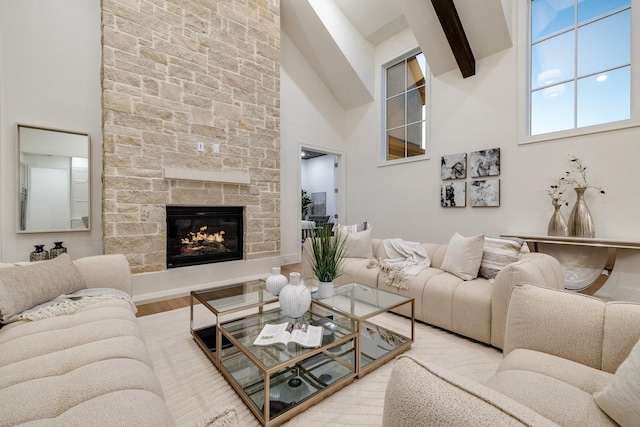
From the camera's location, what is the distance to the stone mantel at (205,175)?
3.26 meters

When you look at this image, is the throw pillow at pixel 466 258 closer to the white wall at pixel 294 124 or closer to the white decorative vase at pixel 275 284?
the white decorative vase at pixel 275 284

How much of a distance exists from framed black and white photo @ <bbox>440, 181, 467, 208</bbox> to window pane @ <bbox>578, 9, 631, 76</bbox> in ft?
5.63

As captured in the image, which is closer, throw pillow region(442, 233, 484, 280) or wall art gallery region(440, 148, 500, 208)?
throw pillow region(442, 233, 484, 280)

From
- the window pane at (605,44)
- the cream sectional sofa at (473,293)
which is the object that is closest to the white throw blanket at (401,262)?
the cream sectional sofa at (473,293)

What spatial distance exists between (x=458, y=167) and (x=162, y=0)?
4.22 m

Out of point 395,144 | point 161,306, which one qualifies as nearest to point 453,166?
point 395,144

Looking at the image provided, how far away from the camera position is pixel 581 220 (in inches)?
115

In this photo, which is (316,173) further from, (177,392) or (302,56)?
(177,392)

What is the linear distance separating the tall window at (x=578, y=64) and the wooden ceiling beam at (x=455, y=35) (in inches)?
26.9

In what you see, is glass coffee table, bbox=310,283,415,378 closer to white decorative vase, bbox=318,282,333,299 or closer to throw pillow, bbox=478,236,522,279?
white decorative vase, bbox=318,282,333,299

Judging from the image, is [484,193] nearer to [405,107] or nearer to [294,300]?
[405,107]

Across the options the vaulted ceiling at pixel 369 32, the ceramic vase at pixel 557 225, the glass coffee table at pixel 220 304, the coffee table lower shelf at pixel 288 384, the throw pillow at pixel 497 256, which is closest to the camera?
the coffee table lower shelf at pixel 288 384

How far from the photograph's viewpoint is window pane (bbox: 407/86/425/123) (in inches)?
178

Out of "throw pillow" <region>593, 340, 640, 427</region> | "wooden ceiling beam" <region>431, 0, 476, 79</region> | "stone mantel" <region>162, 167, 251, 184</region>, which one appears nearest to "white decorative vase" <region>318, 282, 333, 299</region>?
"throw pillow" <region>593, 340, 640, 427</region>
